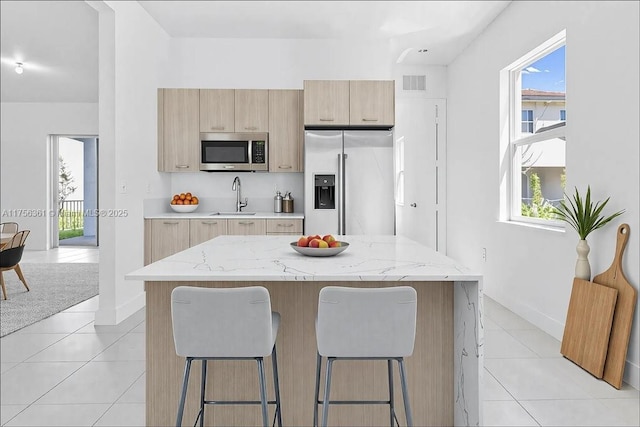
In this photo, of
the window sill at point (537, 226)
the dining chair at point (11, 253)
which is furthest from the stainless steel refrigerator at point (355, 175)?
the dining chair at point (11, 253)

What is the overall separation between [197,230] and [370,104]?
2298 millimetres

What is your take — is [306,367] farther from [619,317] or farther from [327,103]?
[327,103]

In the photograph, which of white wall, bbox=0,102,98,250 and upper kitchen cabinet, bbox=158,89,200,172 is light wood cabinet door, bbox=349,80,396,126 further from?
white wall, bbox=0,102,98,250

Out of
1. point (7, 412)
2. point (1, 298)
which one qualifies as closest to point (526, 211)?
point (7, 412)

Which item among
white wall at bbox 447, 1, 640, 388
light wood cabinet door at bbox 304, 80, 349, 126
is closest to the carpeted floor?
light wood cabinet door at bbox 304, 80, 349, 126

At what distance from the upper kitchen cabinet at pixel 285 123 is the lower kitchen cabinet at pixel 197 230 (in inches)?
27.6

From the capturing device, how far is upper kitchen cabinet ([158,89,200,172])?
512 cm

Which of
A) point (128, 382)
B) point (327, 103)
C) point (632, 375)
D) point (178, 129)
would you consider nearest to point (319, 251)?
point (128, 382)

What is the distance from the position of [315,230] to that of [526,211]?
2103 millimetres

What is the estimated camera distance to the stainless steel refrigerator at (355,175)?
195 inches

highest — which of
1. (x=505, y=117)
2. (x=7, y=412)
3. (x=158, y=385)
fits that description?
(x=505, y=117)

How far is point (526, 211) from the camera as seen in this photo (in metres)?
4.23

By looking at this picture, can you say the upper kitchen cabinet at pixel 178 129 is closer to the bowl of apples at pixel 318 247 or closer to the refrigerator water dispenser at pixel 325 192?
the refrigerator water dispenser at pixel 325 192

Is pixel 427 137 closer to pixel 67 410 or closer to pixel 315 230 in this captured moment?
pixel 315 230
